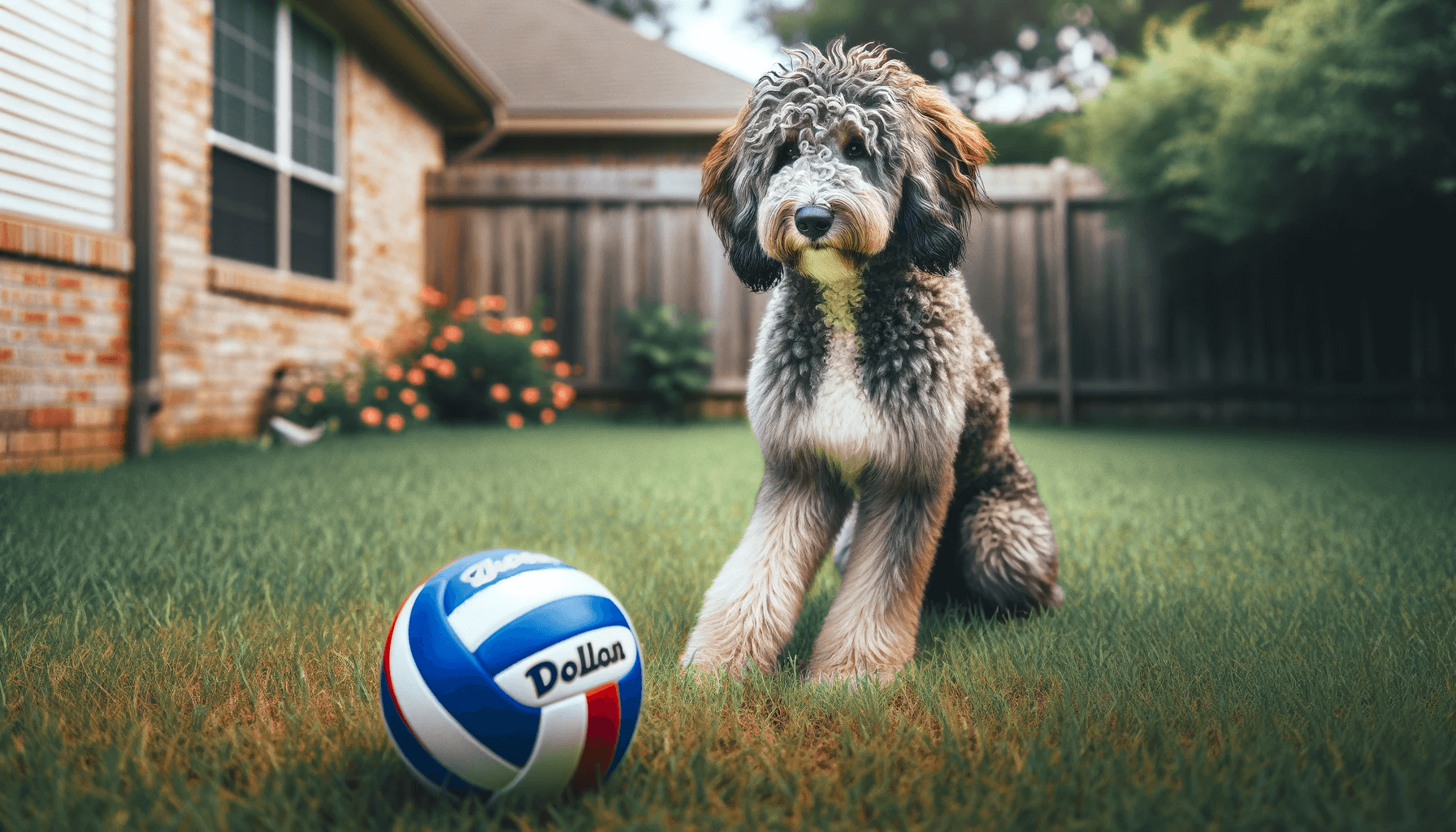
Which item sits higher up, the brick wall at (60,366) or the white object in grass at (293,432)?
the brick wall at (60,366)

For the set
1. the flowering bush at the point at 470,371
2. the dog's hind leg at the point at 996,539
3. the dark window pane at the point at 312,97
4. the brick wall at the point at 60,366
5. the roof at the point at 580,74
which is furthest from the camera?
the roof at the point at 580,74

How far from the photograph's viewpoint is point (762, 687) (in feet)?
6.27

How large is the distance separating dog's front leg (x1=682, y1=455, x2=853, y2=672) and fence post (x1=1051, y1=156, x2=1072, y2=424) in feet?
26.1

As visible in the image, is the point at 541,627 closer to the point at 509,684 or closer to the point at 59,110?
the point at 509,684

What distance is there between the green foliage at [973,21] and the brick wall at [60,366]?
845 inches

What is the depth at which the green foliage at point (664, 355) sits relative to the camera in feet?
29.9

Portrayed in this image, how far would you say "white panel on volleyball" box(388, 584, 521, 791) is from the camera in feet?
4.34

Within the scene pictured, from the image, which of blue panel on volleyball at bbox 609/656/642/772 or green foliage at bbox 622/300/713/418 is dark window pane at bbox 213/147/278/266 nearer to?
green foliage at bbox 622/300/713/418

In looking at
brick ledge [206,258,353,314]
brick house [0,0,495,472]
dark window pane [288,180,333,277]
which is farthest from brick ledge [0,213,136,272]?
dark window pane [288,180,333,277]

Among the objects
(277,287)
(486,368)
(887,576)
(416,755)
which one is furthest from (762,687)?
(486,368)

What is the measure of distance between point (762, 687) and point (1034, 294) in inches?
339

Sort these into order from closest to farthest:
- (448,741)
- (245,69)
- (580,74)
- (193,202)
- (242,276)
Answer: (448,741) < (193,202) < (242,276) < (245,69) < (580,74)

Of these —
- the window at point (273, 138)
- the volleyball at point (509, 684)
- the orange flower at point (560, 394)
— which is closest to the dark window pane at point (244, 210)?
the window at point (273, 138)

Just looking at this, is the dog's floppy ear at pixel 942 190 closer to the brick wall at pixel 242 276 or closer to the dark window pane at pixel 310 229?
the brick wall at pixel 242 276
